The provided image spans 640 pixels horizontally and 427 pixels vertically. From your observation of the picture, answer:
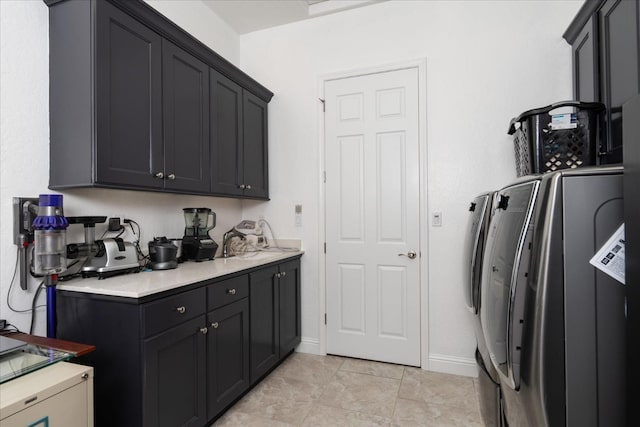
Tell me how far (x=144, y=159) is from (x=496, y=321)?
1.96 metres

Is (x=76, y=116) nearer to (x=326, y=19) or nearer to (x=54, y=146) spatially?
(x=54, y=146)

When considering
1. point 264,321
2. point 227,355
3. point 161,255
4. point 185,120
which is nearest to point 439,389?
point 264,321

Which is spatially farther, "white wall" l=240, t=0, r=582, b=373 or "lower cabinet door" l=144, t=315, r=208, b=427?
"white wall" l=240, t=0, r=582, b=373

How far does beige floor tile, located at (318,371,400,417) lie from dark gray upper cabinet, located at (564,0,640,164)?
6.54 ft

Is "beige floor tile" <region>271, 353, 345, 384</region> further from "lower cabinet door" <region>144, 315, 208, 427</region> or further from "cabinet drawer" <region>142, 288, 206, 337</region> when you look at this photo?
"cabinet drawer" <region>142, 288, 206, 337</region>

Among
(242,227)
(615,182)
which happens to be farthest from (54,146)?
Answer: (615,182)

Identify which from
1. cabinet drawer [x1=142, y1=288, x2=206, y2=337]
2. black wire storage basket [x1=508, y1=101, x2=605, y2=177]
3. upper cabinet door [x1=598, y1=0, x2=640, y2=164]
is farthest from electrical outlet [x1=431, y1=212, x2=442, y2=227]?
cabinet drawer [x1=142, y1=288, x2=206, y2=337]

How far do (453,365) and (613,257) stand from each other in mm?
1977

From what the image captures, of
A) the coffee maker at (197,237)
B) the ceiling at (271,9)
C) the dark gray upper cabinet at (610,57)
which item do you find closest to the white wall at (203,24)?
the ceiling at (271,9)

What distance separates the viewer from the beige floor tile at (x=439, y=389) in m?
2.26

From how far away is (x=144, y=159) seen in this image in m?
1.92

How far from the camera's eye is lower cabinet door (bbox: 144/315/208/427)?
59.8 inches

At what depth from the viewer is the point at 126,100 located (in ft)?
5.93

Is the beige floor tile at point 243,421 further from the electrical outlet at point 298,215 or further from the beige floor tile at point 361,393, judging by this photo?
the electrical outlet at point 298,215
